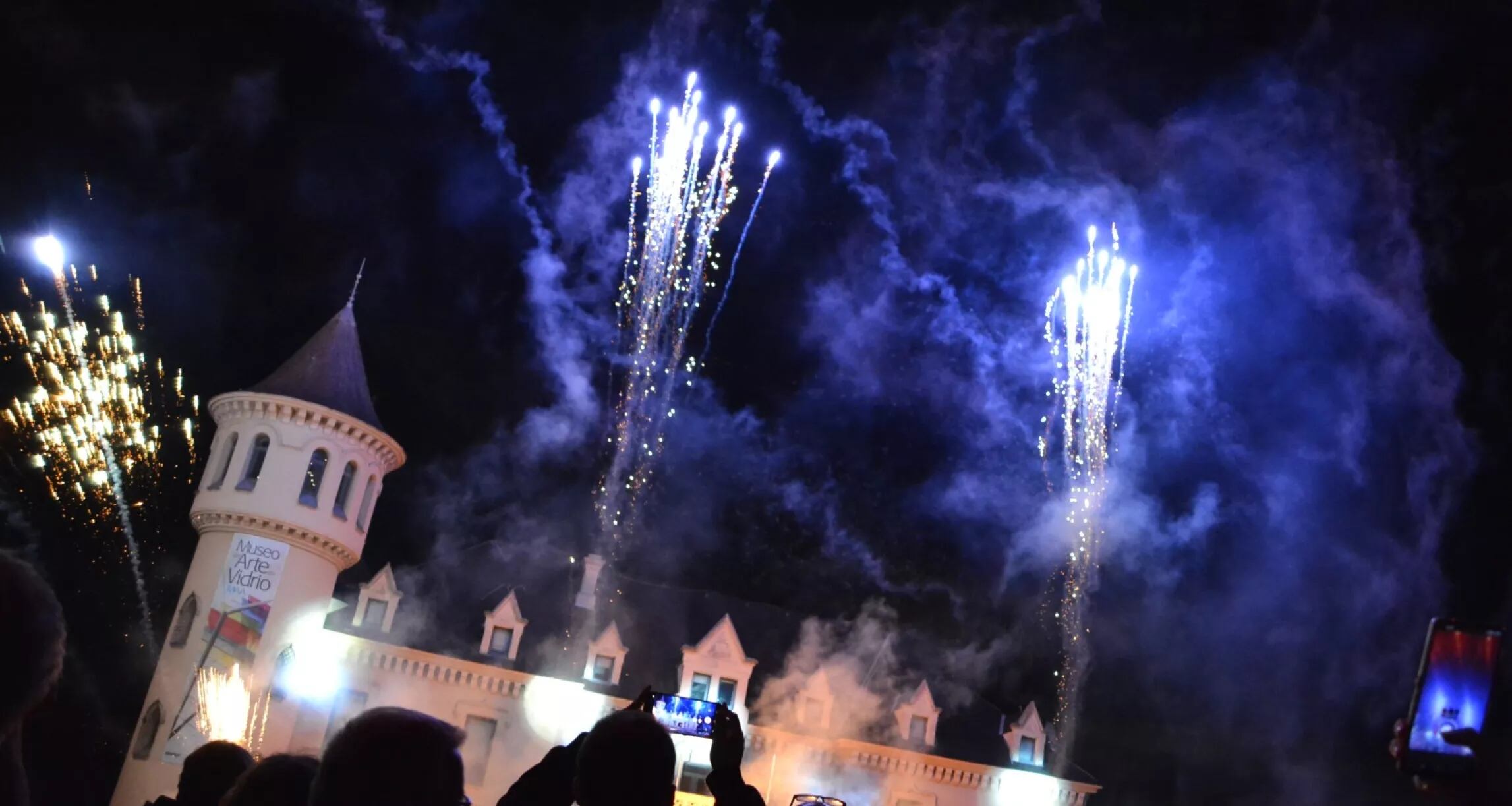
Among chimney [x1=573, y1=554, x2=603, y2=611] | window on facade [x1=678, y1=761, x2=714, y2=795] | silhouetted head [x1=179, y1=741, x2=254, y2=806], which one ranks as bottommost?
silhouetted head [x1=179, y1=741, x2=254, y2=806]

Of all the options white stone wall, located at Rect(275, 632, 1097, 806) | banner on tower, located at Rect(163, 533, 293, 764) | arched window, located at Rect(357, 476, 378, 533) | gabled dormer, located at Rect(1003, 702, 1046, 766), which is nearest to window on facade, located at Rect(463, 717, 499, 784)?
white stone wall, located at Rect(275, 632, 1097, 806)

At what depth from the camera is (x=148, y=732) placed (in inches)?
1276

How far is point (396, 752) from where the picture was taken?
11.7 ft

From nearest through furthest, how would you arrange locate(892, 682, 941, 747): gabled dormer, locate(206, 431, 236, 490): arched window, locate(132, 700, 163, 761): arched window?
1. locate(132, 700, 163, 761): arched window
2. locate(206, 431, 236, 490): arched window
3. locate(892, 682, 941, 747): gabled dormer

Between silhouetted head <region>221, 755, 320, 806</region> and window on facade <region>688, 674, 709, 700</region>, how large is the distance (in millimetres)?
33274

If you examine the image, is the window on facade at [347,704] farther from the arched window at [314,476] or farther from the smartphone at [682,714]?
the smartphone at [682,714]

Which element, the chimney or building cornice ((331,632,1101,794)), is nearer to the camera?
building cornice ((331,632,1101,794))

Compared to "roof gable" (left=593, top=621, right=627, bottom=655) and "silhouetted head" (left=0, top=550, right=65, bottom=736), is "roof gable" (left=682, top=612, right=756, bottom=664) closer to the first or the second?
"roof gable" (left=593, top=621, right=627, bottom=655)

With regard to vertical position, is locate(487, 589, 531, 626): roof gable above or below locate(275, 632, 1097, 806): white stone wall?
above

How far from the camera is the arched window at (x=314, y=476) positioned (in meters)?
35.5

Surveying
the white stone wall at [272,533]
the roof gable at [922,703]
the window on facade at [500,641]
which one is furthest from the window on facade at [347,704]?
the roof gable at [922,703]

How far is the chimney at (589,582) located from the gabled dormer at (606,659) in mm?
2637

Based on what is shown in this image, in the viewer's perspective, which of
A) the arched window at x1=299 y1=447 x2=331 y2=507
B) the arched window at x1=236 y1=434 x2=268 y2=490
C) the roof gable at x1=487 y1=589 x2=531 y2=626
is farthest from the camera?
the roof gable at x1=487 y1=589 x2=531 y2=626

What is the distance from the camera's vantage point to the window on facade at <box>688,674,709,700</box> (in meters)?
37.0
